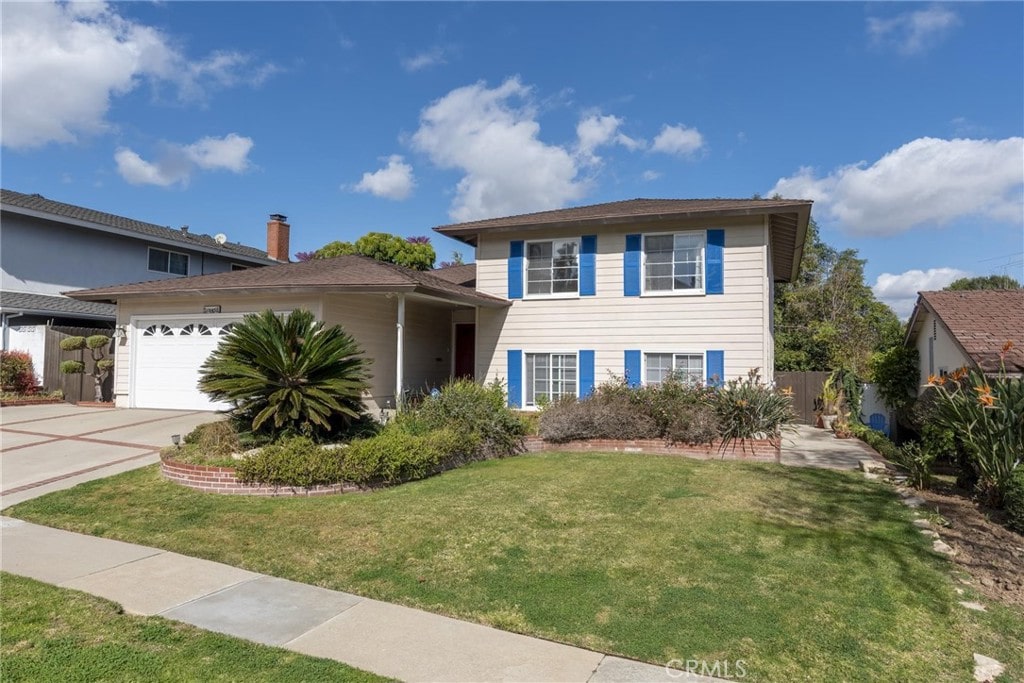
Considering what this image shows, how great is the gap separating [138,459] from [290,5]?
9.08 metres

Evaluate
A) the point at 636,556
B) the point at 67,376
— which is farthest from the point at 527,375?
the point at 67,376

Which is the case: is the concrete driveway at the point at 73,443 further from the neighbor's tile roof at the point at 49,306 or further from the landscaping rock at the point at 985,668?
the landscaping rock at the point at 985,668

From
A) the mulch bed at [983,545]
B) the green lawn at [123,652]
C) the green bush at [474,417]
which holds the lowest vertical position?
the green lawn at [123,652]

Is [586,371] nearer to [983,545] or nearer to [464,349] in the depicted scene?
[464,349]

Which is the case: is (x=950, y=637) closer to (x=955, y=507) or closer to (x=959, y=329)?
(x=955, y=507)

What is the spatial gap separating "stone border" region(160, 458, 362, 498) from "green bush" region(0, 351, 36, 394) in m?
13.1

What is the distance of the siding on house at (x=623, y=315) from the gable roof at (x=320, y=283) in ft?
2.81

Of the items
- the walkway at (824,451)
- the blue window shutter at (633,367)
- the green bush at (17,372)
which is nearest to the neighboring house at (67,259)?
the green bush at (17,372)

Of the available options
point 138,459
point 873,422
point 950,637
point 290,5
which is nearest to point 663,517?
point 950,637

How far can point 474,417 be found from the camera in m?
10.4

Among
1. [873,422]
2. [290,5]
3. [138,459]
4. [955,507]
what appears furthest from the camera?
[873,422]

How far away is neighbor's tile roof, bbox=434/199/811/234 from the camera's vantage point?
12.7m

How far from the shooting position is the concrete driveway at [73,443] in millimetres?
8242

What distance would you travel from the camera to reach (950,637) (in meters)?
4.05
